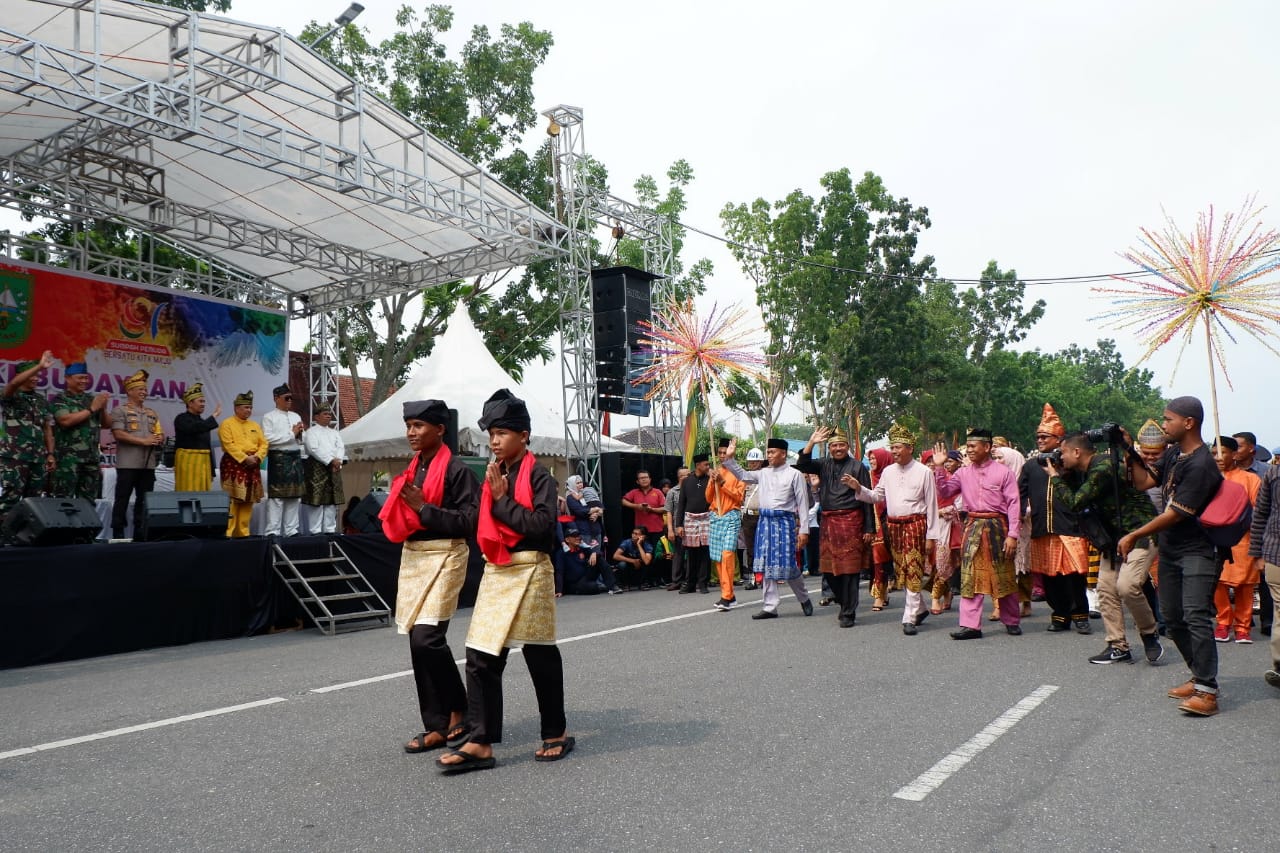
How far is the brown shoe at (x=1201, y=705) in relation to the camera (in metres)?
5.25

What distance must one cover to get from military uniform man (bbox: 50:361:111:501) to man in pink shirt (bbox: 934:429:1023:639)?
8084 mm

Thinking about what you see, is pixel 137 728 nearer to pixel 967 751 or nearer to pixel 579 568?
pixel 967 751

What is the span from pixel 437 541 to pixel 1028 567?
6354 mm

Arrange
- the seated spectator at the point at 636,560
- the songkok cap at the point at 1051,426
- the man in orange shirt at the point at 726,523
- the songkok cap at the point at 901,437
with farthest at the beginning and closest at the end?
the seated spectator at the point at 636,560
the man in orange shirt at the point at 726,523
the songkok cap at the point at 1051,426
the songkok cap at the point at 901,437

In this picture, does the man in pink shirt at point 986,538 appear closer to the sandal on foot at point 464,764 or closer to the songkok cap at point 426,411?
the sandal on foot at point 464,764

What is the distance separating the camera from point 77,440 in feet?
30.9

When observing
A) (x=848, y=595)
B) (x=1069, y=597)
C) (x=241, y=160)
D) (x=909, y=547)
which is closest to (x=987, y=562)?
(x=909, y=547)

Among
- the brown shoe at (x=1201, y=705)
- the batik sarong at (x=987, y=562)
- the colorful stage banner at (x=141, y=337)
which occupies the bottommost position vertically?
the brown shoe at (x=1201, y=705)

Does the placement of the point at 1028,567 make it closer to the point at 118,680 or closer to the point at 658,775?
the point at 658,775

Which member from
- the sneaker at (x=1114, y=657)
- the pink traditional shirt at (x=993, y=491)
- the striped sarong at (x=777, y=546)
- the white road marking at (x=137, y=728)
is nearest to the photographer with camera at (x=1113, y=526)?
the sneaker at (x=1114, y=657)

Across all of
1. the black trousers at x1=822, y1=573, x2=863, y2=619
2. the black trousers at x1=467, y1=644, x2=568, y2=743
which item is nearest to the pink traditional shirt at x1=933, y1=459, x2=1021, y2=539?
the black trousers at x1=822, y1=573, x2=863, y2=619

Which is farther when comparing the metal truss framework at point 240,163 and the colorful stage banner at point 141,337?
the colorful stage banner at point 141,337

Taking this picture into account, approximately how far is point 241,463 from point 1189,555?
9.22m

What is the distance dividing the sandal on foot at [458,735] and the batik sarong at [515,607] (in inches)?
22.1
